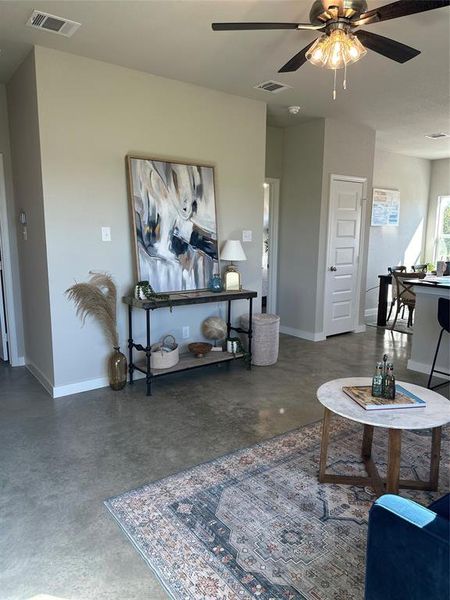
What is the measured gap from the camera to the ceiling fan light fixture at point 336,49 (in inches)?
87.5

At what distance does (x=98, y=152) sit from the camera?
359 centimetres

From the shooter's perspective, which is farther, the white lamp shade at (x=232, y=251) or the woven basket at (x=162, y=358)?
the white lamp shade at (x=232, y=251)

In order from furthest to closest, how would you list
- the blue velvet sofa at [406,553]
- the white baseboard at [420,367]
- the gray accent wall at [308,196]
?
the gray accent wall at [308,196], the white baseboard at [420,367], the blue velvet sofa at [406,553]

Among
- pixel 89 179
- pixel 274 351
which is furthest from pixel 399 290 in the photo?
pixel 89 179

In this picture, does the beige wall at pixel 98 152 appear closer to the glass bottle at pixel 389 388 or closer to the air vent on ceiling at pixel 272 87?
the air vent on ceiling at pixel 272 87

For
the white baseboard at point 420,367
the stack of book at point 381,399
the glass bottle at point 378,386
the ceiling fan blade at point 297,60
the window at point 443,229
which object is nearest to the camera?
the stack of book at point 381,399

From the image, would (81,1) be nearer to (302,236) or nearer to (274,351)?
(274,351)

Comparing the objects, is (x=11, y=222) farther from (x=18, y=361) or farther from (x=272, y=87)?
(x=272, y=87)

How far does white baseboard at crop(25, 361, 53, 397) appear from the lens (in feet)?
12.2

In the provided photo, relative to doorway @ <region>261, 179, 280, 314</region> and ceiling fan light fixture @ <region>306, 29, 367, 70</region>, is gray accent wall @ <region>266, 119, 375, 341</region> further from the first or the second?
ceiling fan light fixture @ <region>306, 29, 367, 70</region>

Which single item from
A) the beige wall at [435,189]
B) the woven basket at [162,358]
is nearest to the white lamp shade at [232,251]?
the woven basket at [162,358]

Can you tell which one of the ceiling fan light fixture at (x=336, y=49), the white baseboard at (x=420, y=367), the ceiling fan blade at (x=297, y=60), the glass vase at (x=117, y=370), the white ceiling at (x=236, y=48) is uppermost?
the white ceiling at (x=236, y=48)

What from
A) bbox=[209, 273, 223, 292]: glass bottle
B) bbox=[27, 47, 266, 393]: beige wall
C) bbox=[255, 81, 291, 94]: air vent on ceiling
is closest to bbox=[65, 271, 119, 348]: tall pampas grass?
bbox=[27, 47, 266, 393]: beige wall

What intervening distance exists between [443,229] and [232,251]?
586 centimetres
